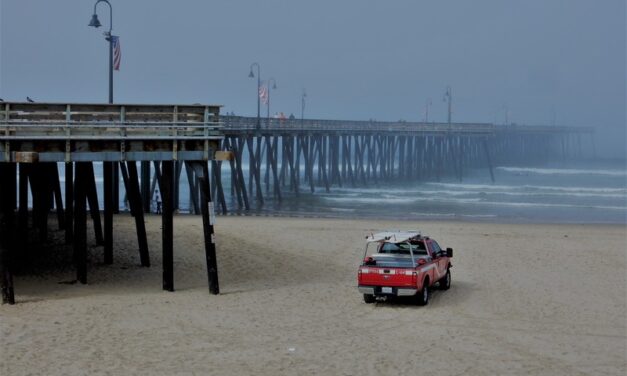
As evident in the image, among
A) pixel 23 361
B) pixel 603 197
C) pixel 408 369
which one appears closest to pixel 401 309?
pixel 408 369

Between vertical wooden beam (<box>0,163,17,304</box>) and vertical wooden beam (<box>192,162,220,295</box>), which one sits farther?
vertical wooden beam (<box>192,162,220,295</box>)

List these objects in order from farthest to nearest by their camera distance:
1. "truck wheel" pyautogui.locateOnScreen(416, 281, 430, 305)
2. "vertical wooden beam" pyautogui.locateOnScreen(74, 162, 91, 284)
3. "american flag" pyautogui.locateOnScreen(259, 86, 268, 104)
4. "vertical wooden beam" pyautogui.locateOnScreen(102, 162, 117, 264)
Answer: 1. "american flag" pyautogui.locateOnScreen(259, 86, 268, 104)
2. "vertical wooden beam" pyautogui.locateOnScreen(102, 162, 117, 264)
3. "vertical wooden beam" pyautogui.locateOnScreen(74, 162, 91, 284)
4. "truck wheel" pyautogui.locateOnScreen(416, 281, 430, 305)

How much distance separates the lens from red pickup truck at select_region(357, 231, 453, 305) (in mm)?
15734

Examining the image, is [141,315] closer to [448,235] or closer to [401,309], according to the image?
[401,309]

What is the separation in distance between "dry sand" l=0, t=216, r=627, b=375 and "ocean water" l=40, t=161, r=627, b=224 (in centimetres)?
1629

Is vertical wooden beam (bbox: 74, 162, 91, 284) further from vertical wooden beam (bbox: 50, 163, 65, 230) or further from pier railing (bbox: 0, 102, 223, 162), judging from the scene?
vertical wooden beam (bbox: 50, 163, 65, 230)

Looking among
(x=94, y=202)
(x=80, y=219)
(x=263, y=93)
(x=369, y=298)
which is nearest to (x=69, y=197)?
(x=94, y=202)

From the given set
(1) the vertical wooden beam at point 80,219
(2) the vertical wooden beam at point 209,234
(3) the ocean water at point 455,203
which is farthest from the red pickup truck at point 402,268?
(3) the ocean water at point 455,203

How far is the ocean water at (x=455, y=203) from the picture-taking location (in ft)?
130

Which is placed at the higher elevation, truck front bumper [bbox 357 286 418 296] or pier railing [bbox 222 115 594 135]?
pier railing [bbox 222 115 594 135]

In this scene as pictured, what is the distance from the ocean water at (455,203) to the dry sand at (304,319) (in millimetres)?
16287

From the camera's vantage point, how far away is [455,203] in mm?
48031

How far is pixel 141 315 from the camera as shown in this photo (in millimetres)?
14852

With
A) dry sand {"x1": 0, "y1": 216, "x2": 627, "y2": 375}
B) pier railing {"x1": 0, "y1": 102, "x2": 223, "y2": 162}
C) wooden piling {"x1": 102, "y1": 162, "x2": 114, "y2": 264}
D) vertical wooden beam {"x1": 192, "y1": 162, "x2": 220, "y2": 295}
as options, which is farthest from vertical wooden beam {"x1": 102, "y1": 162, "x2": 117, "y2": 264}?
vertical wooden beam {"x1": 192, "y1": 162, "x2": 220, "y2": 295}
